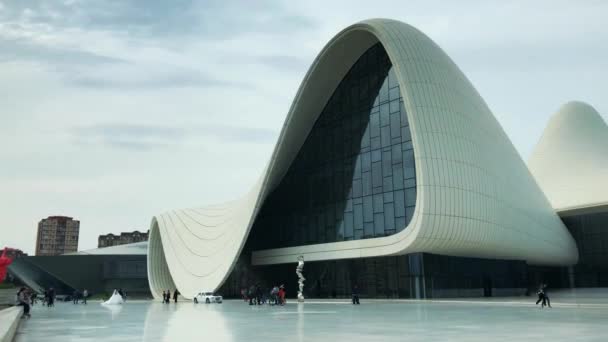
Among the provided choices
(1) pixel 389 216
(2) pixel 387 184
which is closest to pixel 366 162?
(2) pixel 387 184

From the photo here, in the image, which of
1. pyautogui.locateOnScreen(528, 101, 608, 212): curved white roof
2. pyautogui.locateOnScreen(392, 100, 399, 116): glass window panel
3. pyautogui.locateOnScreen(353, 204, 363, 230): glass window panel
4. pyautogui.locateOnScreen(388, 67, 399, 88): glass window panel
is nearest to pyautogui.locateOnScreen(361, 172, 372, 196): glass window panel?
pyautogui.locateOnScreen(353, 204, 363, 230): glass window panel

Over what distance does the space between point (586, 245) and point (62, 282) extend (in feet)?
232

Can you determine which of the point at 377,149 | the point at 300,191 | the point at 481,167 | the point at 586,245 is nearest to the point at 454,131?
the point at 481,167

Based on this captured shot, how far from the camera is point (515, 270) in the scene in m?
46.3

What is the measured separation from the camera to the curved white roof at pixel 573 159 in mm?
55031

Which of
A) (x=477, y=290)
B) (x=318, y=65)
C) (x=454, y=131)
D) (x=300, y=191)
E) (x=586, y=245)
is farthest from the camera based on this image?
(x=586, y=245)

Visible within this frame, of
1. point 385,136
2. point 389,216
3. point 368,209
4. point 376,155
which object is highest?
point 385,136

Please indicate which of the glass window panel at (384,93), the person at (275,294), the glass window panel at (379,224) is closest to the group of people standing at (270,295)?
the person at (275,294)

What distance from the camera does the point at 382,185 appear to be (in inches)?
1641

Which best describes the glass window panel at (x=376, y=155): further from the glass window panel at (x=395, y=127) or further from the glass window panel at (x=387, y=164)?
the glass window panel at (x=395, y=127)

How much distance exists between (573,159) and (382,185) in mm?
28741

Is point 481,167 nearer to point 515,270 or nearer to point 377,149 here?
point 377,149

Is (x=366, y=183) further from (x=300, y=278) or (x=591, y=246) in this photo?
(x=591, y=246)

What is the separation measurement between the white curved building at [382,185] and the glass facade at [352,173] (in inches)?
3.6
